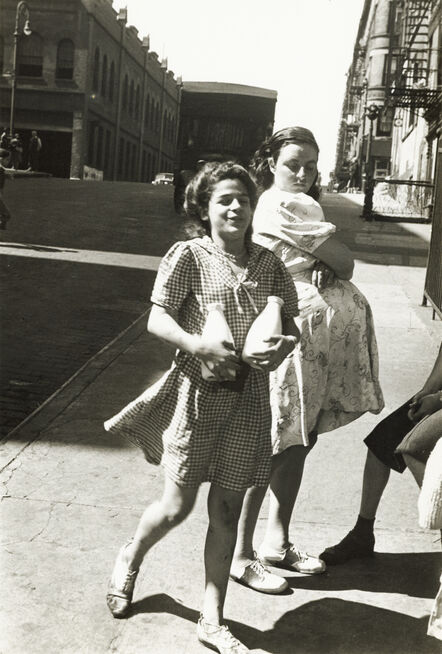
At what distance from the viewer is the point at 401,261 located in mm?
13461

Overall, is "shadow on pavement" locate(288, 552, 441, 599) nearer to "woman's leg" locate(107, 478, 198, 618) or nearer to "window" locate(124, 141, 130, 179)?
"woman's leg" locate(107, 478, 198, 618)

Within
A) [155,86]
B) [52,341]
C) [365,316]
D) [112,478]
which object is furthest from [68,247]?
[155,86]

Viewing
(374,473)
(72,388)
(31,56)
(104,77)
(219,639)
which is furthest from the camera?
(104,77)

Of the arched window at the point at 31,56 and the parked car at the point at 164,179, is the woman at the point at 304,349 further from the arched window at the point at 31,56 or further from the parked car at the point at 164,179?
the arched window at the point at 31,56

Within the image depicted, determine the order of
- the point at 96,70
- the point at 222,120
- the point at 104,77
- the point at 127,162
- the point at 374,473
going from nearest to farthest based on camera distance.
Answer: the point at 374,473 < the point at 222,120 < the point at 96,70 < the point at 104,77 < the point at 127,162

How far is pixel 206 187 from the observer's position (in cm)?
311

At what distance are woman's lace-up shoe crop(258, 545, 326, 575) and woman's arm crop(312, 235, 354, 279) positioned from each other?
1228mm

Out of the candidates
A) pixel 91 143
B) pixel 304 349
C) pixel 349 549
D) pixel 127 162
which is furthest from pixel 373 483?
pixel 127 162

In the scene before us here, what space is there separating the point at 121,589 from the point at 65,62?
149 feet

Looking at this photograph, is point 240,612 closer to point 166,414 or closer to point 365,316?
point 166,414

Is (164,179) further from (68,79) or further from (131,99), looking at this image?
(131,99)

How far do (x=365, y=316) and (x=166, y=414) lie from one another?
1066mm

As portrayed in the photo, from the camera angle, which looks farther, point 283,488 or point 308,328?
point 283,488

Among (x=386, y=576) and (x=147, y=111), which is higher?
(x=147, y=111)
